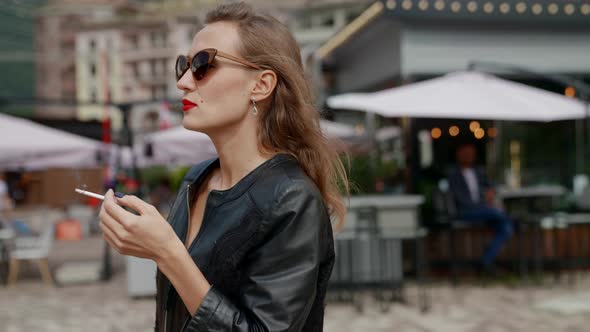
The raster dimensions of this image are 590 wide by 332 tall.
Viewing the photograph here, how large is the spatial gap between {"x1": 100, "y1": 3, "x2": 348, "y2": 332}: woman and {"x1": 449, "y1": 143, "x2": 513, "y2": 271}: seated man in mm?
7770

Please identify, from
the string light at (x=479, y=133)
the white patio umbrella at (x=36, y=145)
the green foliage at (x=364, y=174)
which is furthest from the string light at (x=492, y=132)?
the white patio umbrella at (x=36, y=145)

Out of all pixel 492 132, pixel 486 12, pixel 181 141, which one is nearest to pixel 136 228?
pixel 181 141

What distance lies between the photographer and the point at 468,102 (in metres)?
8.41

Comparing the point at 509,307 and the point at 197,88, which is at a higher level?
the point at 197,88

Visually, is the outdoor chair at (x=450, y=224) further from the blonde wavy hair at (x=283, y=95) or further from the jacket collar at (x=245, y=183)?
the jacket collar at (x=245, y=183)

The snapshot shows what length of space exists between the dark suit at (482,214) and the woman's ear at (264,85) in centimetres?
803

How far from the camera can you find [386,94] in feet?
29.1

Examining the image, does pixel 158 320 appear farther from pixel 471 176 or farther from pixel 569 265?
pixel 569 265

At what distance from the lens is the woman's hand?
51.9 inches

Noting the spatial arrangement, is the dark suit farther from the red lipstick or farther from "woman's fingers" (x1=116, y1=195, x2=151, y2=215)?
"woman's fingers" (x1=116, y1=195, x2=151, y2=215)

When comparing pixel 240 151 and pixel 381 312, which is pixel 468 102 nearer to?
pixel 381 312

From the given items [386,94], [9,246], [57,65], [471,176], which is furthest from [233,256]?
[57,65]

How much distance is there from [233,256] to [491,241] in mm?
8804

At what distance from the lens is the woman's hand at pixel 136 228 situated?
1.32m
